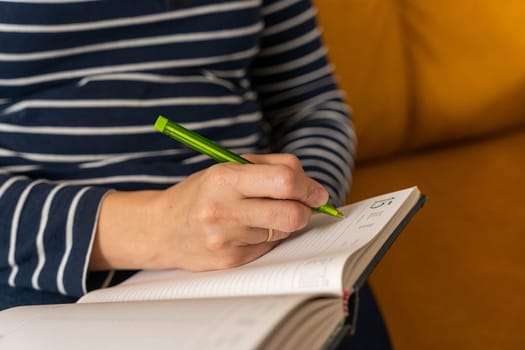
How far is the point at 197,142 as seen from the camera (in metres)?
0.53

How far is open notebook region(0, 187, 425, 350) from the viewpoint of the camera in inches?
15.2

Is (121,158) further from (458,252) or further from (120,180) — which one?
(458,252)

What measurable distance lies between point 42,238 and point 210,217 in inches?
6.5

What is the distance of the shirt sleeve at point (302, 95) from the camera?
0.73 metres

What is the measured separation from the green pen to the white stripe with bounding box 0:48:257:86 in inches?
6.1

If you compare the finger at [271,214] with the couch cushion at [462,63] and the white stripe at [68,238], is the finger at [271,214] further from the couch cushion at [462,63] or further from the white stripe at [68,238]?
the couch cushion at [462,63]

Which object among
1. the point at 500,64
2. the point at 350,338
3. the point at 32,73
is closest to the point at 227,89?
the point at 32,73

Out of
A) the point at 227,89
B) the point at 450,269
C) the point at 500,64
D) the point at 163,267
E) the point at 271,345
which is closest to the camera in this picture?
the point at 271,345

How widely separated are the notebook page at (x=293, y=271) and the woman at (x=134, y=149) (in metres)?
0.02

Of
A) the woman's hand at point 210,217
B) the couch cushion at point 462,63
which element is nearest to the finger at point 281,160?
the woman's hand at point 210,217

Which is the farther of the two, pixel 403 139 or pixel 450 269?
pixel 403 139

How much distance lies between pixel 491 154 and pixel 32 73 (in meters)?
0.81

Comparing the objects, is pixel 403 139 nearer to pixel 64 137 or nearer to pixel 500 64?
pixel 500 64

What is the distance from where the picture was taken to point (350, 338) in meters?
0.74
